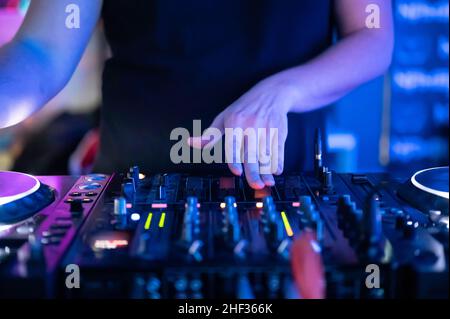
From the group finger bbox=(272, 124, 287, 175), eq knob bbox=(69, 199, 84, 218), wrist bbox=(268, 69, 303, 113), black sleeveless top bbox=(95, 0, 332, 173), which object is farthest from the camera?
black sleeveless top bbox=(95, 0, 332, 173)

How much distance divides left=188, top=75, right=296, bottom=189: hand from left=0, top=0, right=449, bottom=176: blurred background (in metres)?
0.67

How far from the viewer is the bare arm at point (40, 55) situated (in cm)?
132

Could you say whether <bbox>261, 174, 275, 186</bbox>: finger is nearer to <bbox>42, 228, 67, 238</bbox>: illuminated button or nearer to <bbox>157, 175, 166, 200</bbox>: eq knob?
<bbox>157, 175, 166, 200</bbox>: eq knob

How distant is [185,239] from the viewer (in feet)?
2.77

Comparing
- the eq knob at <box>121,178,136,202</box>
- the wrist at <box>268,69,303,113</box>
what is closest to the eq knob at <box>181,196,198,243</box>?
the eq knob at <box>121,178,136,202</box>

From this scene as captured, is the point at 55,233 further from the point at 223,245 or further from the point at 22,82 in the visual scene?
the point at 22,82

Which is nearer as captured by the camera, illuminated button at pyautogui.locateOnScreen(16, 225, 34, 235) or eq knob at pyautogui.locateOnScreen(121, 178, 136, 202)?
illuminated button at pyautogui.locateOnScreen(16, 225, 34, 235)

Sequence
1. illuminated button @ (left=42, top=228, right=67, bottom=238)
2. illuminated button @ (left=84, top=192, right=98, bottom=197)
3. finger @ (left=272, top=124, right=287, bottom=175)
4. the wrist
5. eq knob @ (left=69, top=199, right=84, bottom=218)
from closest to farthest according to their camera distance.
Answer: illuminated button @ (left=42, top=228, right=67, bottom=238), eq knob @ (left=69, top=199, right=84, bottom=218), illuminated button @ (left=84, top=192, right=98, bottom=197), finger @ (left=272, top=124, right=287, bottom=175), the wrist

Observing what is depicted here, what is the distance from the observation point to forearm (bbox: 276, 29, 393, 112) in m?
1.40

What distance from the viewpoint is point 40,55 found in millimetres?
1432

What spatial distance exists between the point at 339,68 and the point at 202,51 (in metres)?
0.37
